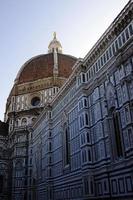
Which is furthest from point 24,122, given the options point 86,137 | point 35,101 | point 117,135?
point 117,135

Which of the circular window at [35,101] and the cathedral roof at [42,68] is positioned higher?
the cathedral roof at [42,68]

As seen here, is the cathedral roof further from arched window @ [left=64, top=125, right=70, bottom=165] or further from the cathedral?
arched window @ [left=64, top=125, right=70, bottom=165]

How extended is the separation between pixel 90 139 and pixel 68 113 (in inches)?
238

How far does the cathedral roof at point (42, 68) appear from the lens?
49919 millimetres

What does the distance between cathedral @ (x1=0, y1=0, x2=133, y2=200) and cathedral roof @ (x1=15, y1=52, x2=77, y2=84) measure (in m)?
11.8

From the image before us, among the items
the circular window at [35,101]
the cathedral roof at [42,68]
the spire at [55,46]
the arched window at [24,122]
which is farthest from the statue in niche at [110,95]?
the spire at [55,46]

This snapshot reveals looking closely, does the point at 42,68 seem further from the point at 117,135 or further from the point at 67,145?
the point at 117,135

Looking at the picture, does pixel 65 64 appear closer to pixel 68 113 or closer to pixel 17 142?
pixel 17 142

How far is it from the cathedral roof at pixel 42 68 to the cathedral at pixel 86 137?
11.8 meters

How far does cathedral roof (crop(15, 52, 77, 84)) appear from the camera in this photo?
49919mm

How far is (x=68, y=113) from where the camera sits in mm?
27172

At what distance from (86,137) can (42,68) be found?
31.6 m

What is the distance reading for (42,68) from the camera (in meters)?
51.2

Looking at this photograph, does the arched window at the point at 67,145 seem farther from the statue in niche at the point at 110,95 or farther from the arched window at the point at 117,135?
the arched window at the point at 117,135
